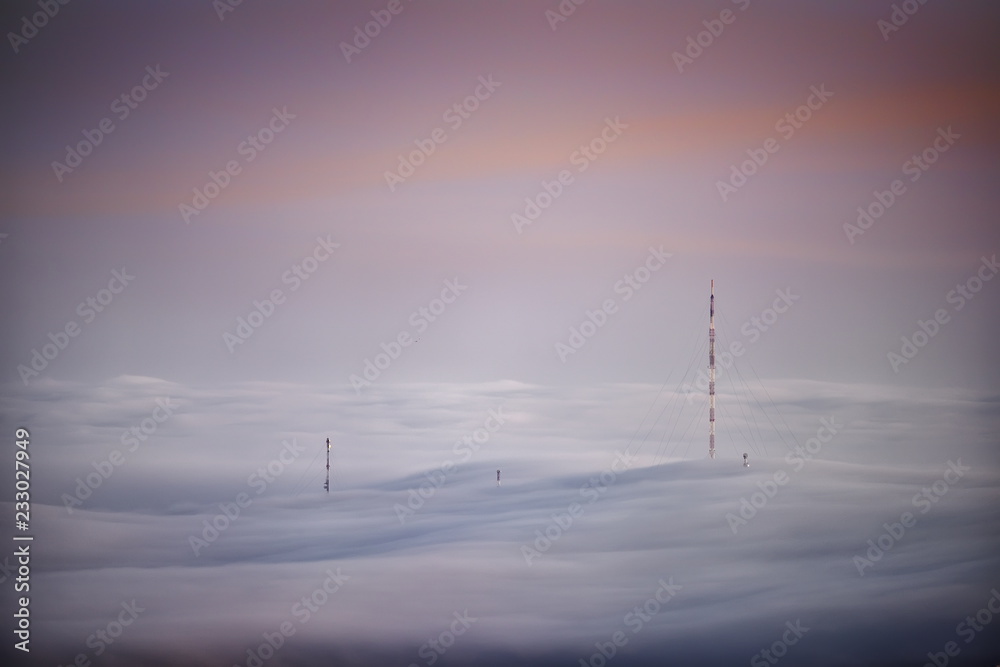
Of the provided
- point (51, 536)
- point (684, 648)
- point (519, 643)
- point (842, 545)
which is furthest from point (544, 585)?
point (51, 536)
